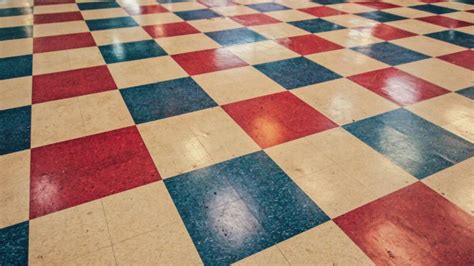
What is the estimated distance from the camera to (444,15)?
171 inches

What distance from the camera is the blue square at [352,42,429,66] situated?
9.62 ft

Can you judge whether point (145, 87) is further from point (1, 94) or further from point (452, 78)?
point (452, 78)

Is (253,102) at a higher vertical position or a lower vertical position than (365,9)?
lower

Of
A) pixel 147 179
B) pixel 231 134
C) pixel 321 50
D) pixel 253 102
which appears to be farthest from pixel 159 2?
pixel 147 179

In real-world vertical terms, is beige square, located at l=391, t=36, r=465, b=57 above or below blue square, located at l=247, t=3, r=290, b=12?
below

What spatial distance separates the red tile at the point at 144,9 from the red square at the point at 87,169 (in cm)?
284

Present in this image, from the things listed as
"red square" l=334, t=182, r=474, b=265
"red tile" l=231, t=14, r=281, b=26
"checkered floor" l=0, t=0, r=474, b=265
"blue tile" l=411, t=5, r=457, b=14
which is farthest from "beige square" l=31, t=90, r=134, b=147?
"blue tile" l=411, t=5, r=457, b=14

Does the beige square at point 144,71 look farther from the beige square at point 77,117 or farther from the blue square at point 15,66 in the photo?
the blue square at point 15,66

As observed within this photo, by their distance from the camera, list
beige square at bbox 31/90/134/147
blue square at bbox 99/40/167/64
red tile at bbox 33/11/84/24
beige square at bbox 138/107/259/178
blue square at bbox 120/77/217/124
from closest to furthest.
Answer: beige square at bbox 138/107/259/178 < beige square at bbox 31/90/134/147 < blue square at bbox 120/77/217/124 < blue square at bbox 99/40/167/64 < red tile at bbox 33/11/84/24

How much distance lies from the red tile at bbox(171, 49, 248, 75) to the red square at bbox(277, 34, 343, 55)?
61cm

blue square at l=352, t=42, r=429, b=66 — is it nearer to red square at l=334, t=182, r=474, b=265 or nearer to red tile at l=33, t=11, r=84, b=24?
red square at l=334, t=182, r=474, b=265

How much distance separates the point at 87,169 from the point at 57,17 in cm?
317

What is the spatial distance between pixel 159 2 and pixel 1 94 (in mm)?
2977

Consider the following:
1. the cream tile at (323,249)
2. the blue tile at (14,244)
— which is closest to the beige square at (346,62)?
the cream tile at (323,249)
